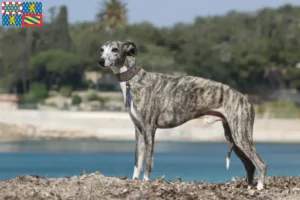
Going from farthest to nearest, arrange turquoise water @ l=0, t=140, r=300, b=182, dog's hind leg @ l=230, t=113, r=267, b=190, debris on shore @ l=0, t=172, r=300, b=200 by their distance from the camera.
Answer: turquoise water @ l=0, t=140, r=300, b=182 < dog's hind leg @ l=230, t=113, r=267, b=190 < debris on shore @ l=0, t=172, r=300, b=200

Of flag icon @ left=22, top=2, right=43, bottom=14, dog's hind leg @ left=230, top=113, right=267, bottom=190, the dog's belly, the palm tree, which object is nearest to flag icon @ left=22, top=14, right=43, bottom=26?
flag icon @ left=22, top=2, right=43, bottom=14

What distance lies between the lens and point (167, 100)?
15430mm

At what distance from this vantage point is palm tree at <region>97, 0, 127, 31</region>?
147 meters

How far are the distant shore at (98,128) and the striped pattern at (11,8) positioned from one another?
73254 mm

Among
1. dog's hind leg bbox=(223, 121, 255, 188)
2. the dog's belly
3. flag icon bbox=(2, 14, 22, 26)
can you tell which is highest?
flag icon bbox=(2, 14, 22, 26)

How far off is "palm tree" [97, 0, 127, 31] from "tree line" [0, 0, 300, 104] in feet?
33.1

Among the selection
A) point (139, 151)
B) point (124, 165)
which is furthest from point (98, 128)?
point (139, 151)

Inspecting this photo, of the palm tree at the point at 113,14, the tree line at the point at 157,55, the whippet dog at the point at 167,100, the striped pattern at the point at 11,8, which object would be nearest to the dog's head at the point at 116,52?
the whippet dog at the point at 167,100

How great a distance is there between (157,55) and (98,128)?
20.1 m

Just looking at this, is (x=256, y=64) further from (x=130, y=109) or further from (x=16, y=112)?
(x=130, y=109)

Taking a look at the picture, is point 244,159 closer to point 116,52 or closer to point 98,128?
point 116,52

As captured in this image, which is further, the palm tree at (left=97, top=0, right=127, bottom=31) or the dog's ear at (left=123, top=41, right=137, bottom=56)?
the palm tree at (left=97, top=0, right=127, bottom=31)

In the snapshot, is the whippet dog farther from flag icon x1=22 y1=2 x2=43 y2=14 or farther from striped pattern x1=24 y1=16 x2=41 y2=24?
flag icon x1=22 y1=2 x2=43 y2=14

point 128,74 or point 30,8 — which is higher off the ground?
point 30,8
